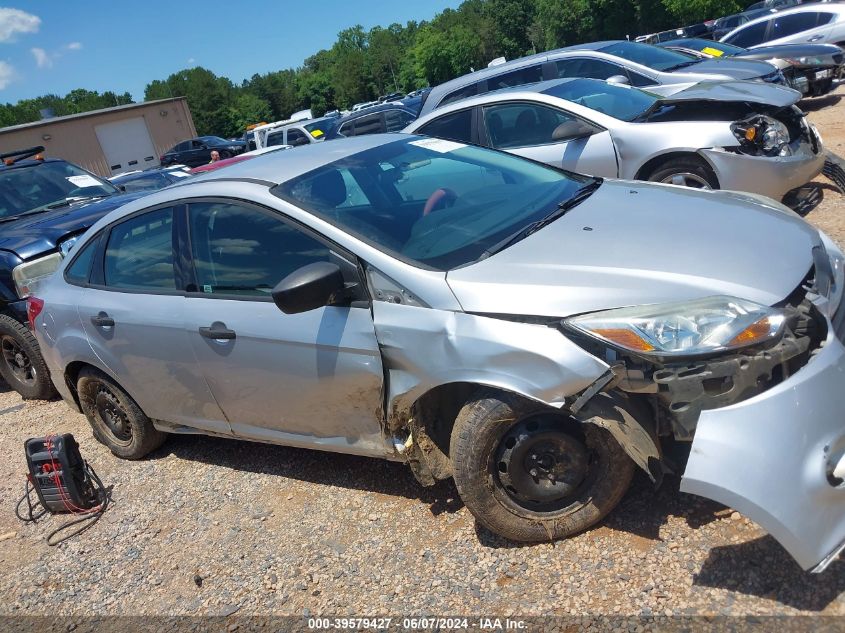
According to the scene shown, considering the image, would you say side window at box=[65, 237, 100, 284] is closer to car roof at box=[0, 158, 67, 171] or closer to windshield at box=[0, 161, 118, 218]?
windshield at box=[0, 161, 118, 218]

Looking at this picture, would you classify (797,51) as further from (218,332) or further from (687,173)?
(218,332)

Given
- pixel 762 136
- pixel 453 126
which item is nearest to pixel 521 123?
pixel 453 126

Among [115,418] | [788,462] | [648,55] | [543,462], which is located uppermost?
[648,55]

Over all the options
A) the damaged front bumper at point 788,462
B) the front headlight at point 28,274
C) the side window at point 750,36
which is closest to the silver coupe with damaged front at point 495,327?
the damaged front bumper at point 788,462

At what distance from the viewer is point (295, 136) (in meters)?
17.8

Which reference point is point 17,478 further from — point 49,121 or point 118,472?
point 49,121

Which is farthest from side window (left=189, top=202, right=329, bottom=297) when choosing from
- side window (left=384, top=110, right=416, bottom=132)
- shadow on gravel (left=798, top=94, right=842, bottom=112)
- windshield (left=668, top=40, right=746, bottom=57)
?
windshield (left=668, top=40, right=746, bottom=57)

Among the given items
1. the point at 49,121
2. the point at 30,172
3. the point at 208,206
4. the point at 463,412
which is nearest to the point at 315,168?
the point at 208,206

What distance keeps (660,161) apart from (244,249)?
13.0 ft

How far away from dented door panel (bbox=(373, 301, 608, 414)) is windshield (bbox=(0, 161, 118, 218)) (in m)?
5.83

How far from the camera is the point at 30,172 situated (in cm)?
762

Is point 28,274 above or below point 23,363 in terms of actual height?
above

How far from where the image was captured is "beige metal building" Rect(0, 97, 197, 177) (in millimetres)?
32719

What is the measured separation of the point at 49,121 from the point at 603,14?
60735 mm
